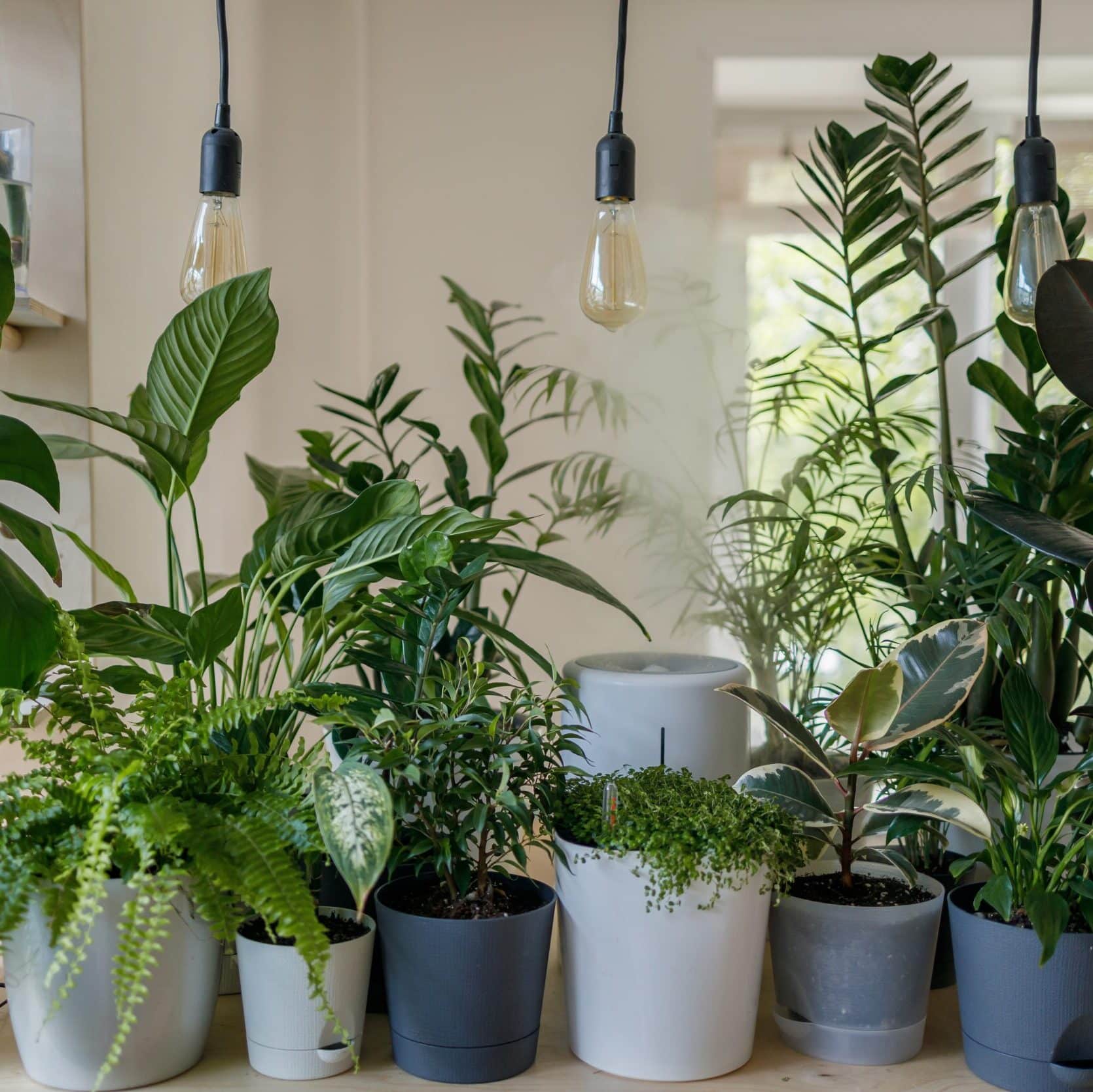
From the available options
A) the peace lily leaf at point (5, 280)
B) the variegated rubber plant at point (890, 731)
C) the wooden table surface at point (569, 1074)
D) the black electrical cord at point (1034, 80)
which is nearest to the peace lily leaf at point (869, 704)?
the variegated rubber plant at point (890, 731)

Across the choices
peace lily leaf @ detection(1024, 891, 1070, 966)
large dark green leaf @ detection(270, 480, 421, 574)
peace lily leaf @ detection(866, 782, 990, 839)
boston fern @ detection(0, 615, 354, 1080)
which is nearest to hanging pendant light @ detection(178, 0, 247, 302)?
large dark green leaf @ detection(270, 480, 421, 574)

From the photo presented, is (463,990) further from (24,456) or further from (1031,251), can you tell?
(1031,251)

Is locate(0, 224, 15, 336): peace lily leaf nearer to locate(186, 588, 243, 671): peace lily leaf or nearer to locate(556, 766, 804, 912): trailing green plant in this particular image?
locate(186, 588, 243, 671): peace lily leaf

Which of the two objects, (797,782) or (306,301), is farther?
(306,301)

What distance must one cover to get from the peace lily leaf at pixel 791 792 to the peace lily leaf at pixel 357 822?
314 millimetres

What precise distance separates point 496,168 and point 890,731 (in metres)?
1.69

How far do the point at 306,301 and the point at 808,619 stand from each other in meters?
1.23

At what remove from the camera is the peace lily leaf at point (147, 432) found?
2.89 feet

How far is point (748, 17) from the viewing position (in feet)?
7.17

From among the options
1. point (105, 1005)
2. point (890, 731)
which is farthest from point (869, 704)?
point (105, 1005)

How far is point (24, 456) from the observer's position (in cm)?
88

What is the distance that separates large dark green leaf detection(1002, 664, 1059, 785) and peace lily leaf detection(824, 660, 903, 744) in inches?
4.9

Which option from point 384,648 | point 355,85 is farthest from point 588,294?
point 355,85

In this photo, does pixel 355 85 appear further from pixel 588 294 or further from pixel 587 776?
pixel 587 776
